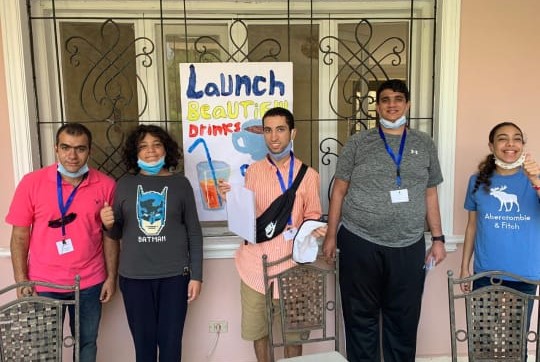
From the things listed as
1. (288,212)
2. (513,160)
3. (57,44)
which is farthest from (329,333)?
(57,44)

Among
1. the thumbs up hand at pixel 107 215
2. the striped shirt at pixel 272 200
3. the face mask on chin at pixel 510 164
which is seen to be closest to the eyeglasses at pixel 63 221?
the thumbs up hand at pixel 107 215

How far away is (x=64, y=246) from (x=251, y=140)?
110 centimetres

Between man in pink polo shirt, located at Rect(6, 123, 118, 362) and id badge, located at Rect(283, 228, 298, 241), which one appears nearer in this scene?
man in pink polo shirt, located at Rect(6, 123, 118, 362)

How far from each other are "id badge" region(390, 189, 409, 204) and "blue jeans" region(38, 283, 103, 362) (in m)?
1.43

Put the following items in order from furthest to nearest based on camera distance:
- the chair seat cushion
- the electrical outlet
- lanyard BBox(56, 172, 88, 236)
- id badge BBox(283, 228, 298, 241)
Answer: the electrical outlet, id badge BBox(283, 228, 298, 241), lanyard BBox(56, 172, 88, 236), the chair seat cushion

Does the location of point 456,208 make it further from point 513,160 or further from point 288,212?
point 288,212

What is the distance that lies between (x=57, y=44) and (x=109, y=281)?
1362mm

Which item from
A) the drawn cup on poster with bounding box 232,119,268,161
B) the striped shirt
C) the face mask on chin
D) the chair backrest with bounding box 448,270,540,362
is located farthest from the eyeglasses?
the face mask on chin

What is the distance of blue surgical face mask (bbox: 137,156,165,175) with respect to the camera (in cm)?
199

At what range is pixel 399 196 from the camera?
80.1 inches

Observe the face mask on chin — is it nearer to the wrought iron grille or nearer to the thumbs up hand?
the wrought iron grille

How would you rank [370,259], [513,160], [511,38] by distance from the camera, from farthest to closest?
1. [511,38]
2. [370,259]
3. [513,160]

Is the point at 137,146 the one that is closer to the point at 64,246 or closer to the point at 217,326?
the point at 64,246

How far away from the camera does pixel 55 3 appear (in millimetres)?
2445
